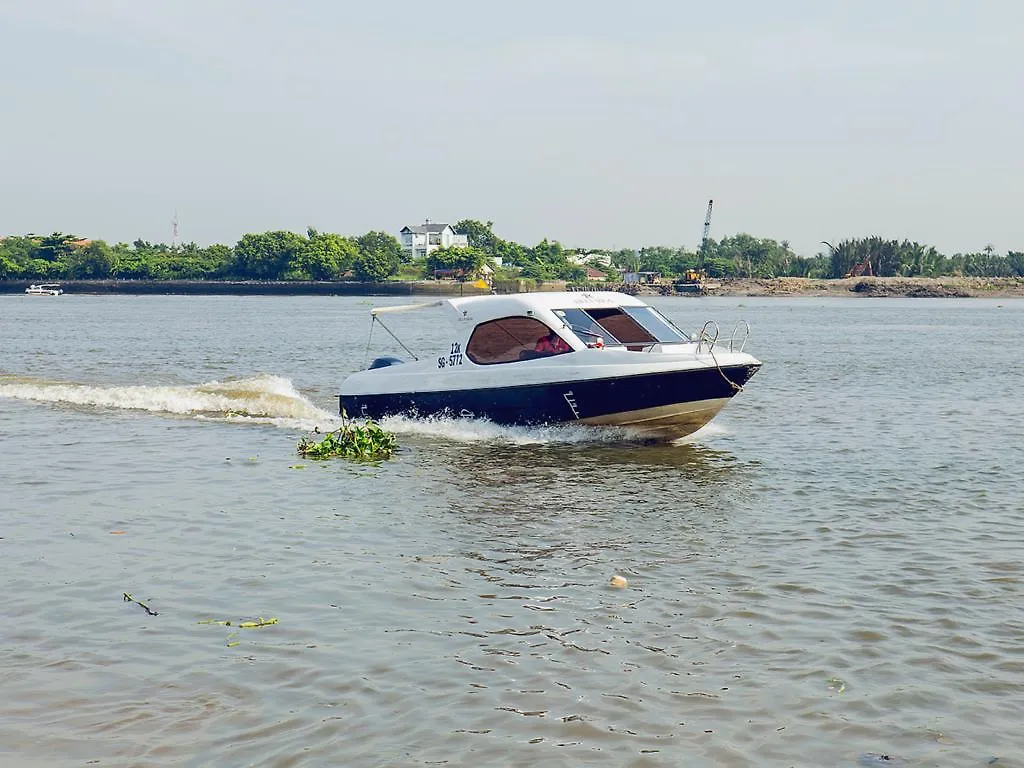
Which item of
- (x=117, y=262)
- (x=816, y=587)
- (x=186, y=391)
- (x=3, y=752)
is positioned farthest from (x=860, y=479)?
(x=117, y=262)

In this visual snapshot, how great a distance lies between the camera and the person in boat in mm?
18438

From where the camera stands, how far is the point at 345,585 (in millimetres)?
9914

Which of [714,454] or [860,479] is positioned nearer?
[860,479]

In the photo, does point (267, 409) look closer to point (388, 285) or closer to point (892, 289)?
point (388, 285)

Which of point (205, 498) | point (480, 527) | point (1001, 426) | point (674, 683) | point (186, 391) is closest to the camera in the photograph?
point (674, 683)

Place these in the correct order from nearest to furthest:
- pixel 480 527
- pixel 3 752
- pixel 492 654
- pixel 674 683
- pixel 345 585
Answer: pixel 3 752 → pixel 674 683 → pixel 492 654 → pixel 345 585 → pixel 480 527

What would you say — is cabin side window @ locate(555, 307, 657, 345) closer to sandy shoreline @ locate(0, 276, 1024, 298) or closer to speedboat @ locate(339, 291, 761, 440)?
speedboat @ locate(339, 291, 761, 440)

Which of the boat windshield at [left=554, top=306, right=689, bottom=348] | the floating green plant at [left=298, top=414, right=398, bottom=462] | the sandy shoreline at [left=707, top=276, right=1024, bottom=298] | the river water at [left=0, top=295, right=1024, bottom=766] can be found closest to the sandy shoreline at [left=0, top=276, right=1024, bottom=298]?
the sandy shoreline at [left=707, top=276, right=1024, bottom=298]

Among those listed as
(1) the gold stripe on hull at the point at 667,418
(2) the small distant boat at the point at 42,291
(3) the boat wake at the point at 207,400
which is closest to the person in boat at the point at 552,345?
(1) the gold stripe on hull at the point at 667,418

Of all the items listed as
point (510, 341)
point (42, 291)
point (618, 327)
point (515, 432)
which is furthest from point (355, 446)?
point (42, 291)

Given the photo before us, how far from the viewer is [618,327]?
1888 centimetres

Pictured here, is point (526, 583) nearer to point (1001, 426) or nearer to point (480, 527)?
point (480, 527)

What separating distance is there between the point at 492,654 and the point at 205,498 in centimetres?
686

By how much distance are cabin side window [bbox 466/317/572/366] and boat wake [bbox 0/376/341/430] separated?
396cm
